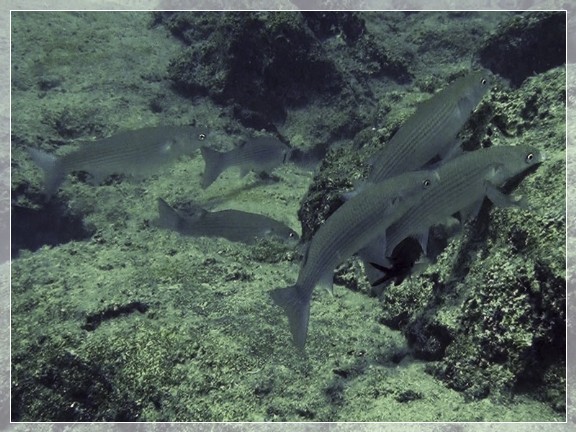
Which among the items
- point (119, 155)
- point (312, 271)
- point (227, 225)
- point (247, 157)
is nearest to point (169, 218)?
point (227, 225)

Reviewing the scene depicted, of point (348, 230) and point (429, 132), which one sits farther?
point (429, 132)

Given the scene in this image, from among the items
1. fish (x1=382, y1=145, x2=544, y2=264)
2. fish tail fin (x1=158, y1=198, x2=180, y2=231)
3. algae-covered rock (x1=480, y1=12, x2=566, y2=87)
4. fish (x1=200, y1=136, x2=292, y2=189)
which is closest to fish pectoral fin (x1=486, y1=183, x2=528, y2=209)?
fish (x1=382, y1=145, x2=544, y2=264)

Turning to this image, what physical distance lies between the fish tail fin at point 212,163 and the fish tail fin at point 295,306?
11.0 ft

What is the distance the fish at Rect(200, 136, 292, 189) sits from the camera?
5805mm

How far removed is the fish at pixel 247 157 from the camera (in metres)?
5.80

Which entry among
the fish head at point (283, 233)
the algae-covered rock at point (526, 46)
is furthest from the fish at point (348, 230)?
the algae-covered rock at point (526, 46)

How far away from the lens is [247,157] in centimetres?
591

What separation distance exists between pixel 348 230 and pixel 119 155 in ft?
11.2

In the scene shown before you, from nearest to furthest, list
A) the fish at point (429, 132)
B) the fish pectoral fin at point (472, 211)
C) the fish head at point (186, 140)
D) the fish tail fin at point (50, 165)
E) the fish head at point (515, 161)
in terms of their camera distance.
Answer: the fish head at point (515, 161) < the fish pectoral fin at point (472, 211) < the fish at point (429, 132) < the fish tail fin at point (50, 165) < the fish head at point (186, 140)

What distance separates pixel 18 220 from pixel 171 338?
4.12 m

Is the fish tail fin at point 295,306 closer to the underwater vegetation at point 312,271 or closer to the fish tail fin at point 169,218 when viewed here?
the underwater vegetation at point 312,271

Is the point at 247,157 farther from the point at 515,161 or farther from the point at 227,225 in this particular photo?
the point at 515,161

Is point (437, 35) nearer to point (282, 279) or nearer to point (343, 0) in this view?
point (343, 0)

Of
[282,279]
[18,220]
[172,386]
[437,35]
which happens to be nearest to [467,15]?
[437,35]
